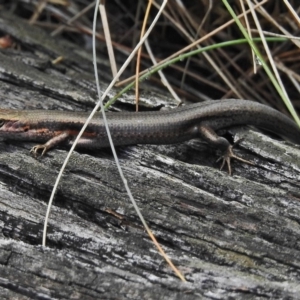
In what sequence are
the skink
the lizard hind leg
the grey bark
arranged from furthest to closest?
the skink, the lizard hind leg, the grey bark

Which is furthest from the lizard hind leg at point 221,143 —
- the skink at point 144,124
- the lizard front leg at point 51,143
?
the lizard front leg at point 51,143

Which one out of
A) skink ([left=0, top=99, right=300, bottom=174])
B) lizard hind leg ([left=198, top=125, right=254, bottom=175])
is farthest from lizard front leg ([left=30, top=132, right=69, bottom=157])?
lizard hind leg ([left=198, top=125, right=254, bottom=175])

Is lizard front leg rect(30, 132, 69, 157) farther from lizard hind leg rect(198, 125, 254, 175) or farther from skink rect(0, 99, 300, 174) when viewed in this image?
lizard hind leg rect(198, 125, 254, 175)

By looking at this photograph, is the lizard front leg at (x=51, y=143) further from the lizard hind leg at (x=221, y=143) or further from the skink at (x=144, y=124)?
the lizard hind leg at (x=221, y=143)

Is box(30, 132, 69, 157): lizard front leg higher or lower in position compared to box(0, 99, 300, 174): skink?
lower

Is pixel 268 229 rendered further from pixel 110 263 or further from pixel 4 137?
pixel 4 137
